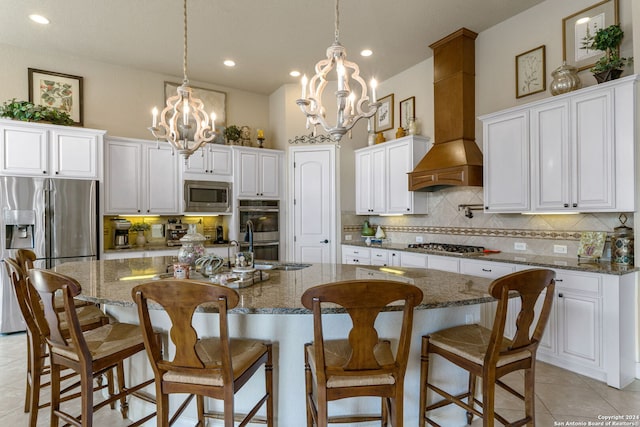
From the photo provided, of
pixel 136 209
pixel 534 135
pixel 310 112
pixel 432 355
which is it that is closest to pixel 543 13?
pixel 534 135

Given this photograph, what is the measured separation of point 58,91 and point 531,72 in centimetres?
568

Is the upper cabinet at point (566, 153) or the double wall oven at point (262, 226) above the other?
the upper cabinet at point (566, 153)

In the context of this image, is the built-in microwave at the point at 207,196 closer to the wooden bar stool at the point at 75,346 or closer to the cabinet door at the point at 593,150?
the wooden bar stool at the point at 75,346

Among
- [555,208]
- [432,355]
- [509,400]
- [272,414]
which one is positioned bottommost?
[509,400]

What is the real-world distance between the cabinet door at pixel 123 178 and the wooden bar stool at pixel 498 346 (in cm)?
422

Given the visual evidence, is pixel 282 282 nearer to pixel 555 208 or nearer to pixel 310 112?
pixel 310 112

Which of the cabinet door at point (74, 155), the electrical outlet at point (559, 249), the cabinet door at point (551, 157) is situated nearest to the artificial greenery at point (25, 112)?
the cabinet door at point (74, 155)

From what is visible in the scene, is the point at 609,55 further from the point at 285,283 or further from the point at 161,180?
the point at 161,180

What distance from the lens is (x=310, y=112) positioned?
89.9 inches

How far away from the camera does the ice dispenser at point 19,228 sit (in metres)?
3.79

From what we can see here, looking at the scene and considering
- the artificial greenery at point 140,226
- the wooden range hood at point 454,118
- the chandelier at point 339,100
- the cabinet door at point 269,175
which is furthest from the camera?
the cabinet door at point 269,175

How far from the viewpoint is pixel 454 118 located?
4.16 m

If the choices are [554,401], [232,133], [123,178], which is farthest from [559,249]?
[123,178]

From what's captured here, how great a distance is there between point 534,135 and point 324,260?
10.6ft
